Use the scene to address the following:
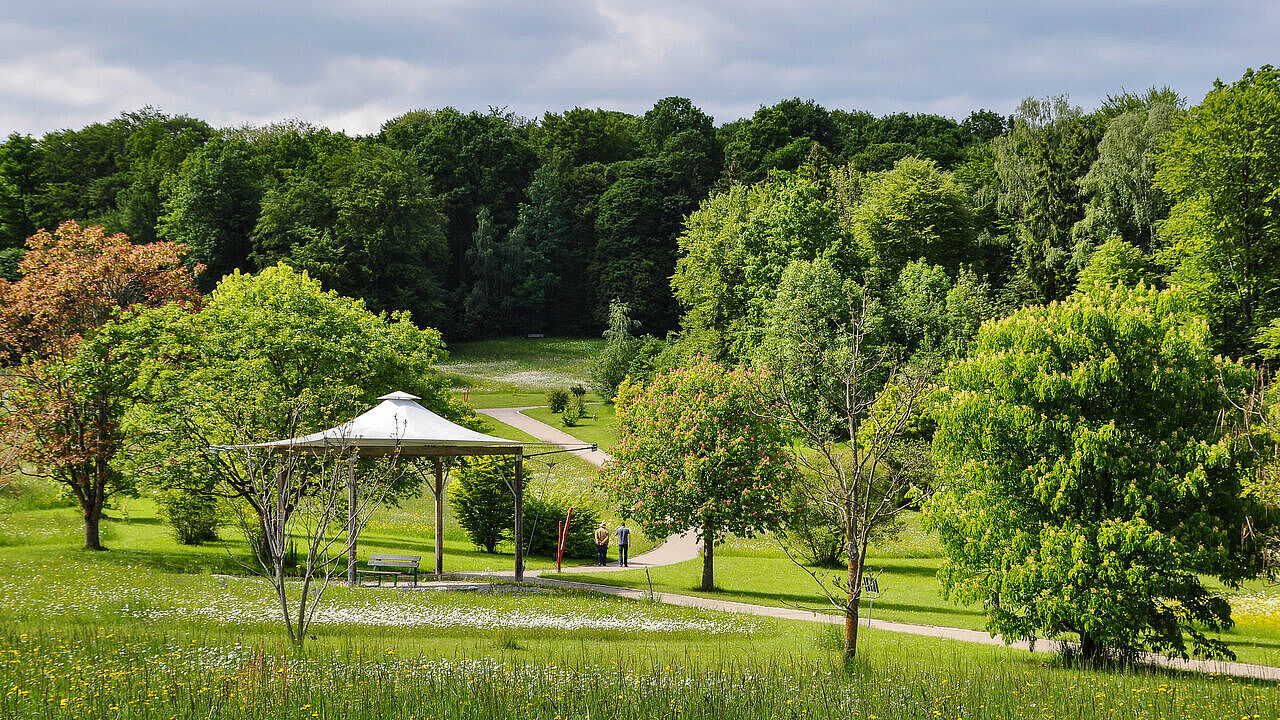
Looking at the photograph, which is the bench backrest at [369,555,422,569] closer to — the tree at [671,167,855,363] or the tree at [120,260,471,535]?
the tree at [120,260,471,535]

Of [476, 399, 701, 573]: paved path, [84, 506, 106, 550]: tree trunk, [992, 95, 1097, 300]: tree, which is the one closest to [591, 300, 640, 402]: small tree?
[476, 399, 701, 573]: paved path

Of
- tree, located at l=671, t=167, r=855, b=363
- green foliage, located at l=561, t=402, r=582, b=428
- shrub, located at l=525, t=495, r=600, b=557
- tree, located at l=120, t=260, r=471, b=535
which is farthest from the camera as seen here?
tree, located at l=671, t=167, r=855, b=363

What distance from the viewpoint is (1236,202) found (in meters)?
39.6

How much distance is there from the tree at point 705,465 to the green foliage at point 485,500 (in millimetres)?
6628

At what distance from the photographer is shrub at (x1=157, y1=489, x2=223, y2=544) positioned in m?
25.5

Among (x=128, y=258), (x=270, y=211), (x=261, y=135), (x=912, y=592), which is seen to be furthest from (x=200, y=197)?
(x=912, y=592)

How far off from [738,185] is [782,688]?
61592 millimetres

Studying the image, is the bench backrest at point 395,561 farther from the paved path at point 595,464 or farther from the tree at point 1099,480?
the tree at point 1099,480

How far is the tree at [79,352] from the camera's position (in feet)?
79.0

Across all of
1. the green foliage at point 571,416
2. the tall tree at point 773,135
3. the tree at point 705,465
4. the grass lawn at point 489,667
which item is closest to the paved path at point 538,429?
the green foliage at point 571,416

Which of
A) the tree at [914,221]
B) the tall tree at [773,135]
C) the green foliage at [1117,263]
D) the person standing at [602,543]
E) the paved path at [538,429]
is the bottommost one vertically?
the person standing at [602,543]

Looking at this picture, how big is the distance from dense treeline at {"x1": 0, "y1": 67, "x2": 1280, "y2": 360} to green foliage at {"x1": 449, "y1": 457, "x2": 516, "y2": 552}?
84.1 feet

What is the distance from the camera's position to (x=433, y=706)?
8.57 meters

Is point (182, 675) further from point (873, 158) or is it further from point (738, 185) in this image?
point (873, 158)
